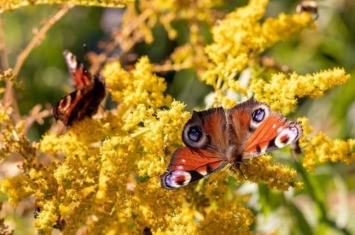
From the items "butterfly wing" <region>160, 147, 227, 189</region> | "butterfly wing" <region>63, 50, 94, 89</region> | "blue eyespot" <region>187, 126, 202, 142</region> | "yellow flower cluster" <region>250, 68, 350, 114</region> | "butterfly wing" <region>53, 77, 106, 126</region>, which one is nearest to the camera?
"butterfly wing" <region>160, 147, 227, 189</region>

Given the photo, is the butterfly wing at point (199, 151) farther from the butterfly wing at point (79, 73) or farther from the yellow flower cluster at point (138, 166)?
the butterfly wing at point (79, 73)

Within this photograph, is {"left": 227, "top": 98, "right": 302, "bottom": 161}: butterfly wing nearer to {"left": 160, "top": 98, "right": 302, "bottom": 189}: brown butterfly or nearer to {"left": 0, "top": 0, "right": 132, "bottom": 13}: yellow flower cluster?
{"left": 160, "top": 98, "right": 302, "bottom": 189}: brown butterfly

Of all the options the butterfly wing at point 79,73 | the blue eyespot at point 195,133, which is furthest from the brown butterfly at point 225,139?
the butterfly wing at point 79,73

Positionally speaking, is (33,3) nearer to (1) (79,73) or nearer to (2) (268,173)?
(1) (79,73)

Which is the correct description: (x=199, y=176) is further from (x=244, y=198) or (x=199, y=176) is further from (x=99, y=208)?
(x=244, y=198)

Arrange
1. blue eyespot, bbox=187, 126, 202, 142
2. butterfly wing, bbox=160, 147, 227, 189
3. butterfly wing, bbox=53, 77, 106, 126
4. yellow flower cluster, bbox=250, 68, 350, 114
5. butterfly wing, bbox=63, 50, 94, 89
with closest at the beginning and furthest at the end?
butterfly wing, bbox=160, 147, 227, 189, blue eyespot, bbox=187, 126, 202, 142, yellow flower cluster, bbox=250, 68, 350, 114, butterfly wing, bbox=53, 77, 106, 126, butterfly wing, bbox=63, 50, 94, 89

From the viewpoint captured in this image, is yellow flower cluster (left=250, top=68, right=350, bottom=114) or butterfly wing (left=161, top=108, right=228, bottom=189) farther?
yellow flower cluster (left=250, top=68, right=350, bottom=114)

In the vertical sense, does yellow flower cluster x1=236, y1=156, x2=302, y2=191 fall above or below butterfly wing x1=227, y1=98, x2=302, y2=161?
below

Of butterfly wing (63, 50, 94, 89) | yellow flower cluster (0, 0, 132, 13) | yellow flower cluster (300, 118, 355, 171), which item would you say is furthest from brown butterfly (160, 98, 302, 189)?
butterfly wing (63, 50, 94, 89)
